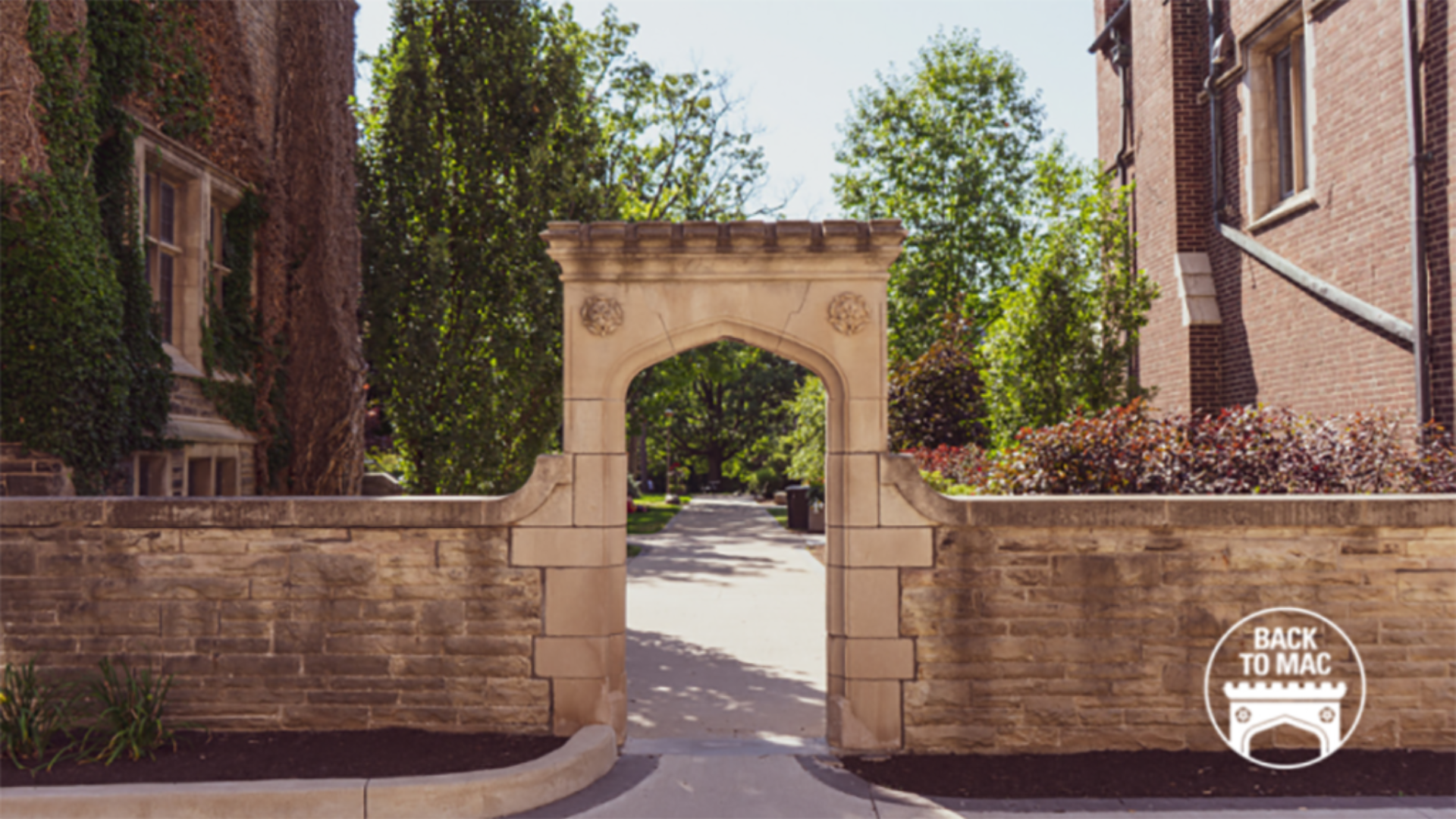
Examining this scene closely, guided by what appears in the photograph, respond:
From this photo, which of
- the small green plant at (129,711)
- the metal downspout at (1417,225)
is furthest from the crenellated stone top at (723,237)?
the metal downspout at (1417,225)

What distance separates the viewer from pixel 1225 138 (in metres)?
13.8

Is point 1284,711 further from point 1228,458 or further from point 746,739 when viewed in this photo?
point 746,739

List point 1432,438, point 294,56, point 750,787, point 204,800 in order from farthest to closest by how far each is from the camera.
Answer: point 294,56
point 1432,438
point 750,787
point 204,800

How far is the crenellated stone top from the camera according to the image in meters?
6.00

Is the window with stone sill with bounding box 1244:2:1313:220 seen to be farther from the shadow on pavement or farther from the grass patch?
the grass patch

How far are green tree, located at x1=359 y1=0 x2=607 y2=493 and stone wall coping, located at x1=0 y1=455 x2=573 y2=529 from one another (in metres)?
4.12

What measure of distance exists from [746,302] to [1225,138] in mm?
11320

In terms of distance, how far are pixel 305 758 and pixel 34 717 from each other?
1708 mm

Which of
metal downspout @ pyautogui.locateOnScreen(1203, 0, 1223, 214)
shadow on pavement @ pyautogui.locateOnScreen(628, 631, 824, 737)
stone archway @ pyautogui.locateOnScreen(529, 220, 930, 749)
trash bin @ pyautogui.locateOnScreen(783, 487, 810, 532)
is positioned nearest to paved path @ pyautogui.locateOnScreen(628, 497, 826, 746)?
shadow on pavement @ pyautogui.locateOnScreen(628, 631, 824, 737)

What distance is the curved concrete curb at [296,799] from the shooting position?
4816 mm

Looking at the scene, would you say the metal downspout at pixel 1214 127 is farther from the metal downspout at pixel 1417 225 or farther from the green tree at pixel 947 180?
the green tree at pixel 947 180

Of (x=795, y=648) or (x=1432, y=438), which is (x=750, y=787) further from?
(x=1432, y=438)

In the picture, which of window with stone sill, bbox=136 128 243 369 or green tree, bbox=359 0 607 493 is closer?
window with stone sill, bbox=136 128 243 369

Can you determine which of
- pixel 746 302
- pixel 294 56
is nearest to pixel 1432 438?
pixel 746 302
